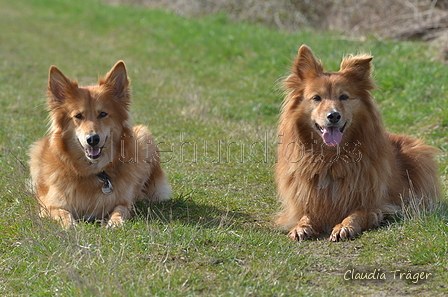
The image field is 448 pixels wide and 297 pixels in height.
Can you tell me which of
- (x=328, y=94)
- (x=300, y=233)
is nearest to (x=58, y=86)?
(x=328, y=94)

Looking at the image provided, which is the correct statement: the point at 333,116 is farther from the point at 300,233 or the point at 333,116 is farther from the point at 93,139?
the point at 93,139

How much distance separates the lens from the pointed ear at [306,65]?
517 cm

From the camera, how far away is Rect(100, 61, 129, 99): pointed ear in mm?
5477

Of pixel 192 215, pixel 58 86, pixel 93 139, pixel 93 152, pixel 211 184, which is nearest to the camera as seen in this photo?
pixel 93 139

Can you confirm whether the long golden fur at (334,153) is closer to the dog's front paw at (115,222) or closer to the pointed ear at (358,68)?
the pointed ear at (358,68)

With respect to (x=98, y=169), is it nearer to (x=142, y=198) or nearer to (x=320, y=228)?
(x=142, y=198)

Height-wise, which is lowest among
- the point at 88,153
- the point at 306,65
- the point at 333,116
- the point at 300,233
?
the point at 300,233

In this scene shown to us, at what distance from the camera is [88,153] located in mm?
5172

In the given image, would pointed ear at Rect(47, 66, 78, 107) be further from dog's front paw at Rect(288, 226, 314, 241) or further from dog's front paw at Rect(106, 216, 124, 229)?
dog's front paw at Rect(288, 226, 314, 241)

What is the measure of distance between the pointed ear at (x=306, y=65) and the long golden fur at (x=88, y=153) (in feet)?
5.55

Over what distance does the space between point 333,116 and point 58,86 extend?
257 cm

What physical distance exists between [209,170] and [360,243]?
2.66 m

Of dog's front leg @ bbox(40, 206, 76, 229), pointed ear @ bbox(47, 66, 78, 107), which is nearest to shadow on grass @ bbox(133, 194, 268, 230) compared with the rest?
dog's front leg @ bbox(40, 206, 76, 229)

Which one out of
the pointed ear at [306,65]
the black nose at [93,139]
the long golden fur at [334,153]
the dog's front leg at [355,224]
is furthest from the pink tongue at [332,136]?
the black nose at [93,139]
